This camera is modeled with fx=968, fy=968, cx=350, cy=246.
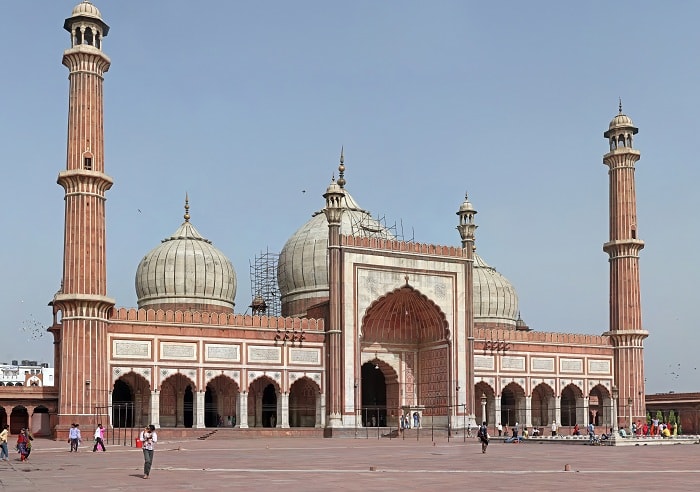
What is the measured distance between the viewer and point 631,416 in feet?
145

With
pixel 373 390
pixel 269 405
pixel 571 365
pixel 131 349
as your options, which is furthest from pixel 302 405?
pixel 571 365

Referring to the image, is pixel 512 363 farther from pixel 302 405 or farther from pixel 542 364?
pixel 302 405

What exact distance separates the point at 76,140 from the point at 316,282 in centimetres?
1396

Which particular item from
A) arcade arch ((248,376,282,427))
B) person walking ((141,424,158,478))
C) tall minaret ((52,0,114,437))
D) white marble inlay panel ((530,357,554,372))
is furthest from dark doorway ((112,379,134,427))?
person walking ((141,424,158,478))

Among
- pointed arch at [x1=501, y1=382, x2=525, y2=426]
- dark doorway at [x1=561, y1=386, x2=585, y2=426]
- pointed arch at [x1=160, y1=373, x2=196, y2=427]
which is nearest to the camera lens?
pointed arch at [x1=160, y1=373, x2=196, y2=427]

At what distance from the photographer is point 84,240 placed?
3444cm

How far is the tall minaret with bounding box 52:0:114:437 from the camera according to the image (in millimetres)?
33406

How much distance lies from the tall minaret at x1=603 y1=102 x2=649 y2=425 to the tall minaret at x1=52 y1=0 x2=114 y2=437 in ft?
80.0

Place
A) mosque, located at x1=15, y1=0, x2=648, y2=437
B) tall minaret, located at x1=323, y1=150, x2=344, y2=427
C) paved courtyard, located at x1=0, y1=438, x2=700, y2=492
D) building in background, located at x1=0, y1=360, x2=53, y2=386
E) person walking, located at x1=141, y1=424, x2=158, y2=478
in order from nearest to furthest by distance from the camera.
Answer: paved courtyard, located at x1=0, y1=438, x2=700, y2=492 → person walking, located at x1=141, y1=424, x2=158, y2=478 → mosque, located at x1=15, y1=0, x2=648, y2=437 → tall minaret, located at x1=323, y1=150, x2=344, y2=427 → building in background, located at x1=0, y1=360, x2=53, y2=386

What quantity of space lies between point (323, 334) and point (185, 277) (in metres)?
7.24

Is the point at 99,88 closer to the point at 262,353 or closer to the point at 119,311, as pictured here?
the point at 119,311

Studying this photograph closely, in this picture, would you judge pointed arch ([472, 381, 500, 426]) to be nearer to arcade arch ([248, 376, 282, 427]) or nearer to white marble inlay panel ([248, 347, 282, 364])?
arcade arch ([248, 376, 282, 427])

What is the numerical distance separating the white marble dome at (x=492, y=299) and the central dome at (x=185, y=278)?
45.9 feet

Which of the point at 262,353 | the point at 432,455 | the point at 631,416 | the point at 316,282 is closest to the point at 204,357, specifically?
the point at 262,353
